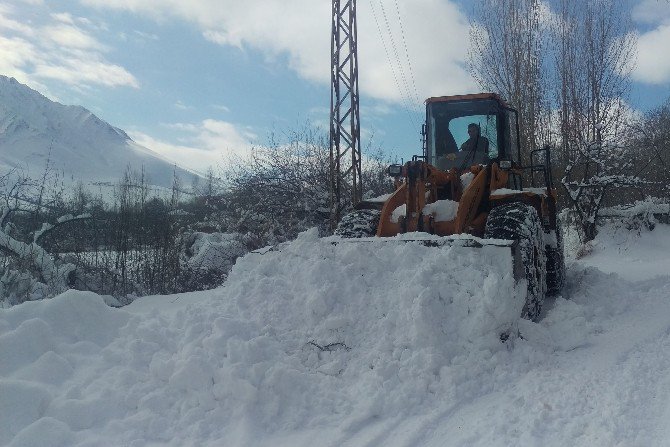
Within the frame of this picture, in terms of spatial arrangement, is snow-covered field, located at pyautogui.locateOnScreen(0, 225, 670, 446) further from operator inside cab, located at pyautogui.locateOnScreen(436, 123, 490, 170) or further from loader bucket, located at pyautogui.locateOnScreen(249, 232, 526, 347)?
operator inside cab, located at pyautogui.locateOnScreen(436, 123, 490, 170)

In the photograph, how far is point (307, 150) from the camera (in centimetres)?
1559

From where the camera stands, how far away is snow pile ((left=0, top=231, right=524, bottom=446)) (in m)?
3.26

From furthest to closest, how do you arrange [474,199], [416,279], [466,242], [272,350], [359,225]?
[359,225] → [474,199] → [466,242] → [416,279] → [272,350]

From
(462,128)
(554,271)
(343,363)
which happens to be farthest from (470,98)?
(343,363)

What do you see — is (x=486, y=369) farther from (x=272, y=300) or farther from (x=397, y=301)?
(x=272, y=300)

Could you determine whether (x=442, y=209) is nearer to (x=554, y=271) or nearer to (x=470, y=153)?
(x=470, y=153)

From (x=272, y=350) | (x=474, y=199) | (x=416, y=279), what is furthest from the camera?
(x=474, y=199)

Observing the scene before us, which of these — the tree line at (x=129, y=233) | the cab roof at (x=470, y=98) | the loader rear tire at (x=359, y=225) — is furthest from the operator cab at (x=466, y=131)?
the tree line at (x=129, y=233)

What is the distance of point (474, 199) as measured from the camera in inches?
223

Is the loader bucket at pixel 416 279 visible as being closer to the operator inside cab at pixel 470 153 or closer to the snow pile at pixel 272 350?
the snow pile at pixel 272 350

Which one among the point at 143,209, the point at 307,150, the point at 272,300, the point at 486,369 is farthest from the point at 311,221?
the point at 486,369

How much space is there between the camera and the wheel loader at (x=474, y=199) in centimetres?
491

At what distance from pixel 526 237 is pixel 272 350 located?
2.60 m

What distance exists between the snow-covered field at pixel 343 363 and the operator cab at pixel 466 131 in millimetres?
2472
